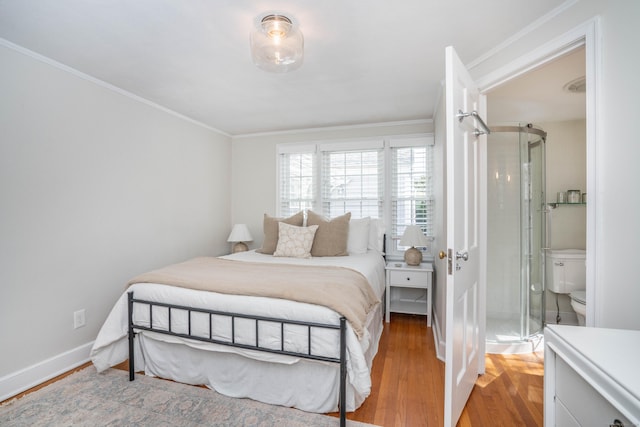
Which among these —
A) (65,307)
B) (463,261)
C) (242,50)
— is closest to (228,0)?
(242,50)

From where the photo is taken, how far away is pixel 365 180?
3.98 meters

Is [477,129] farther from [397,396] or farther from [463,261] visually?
[397,396]

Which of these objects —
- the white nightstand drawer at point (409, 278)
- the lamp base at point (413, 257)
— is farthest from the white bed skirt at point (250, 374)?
the lamp base at point (413, 257)

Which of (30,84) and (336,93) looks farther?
(336,93)

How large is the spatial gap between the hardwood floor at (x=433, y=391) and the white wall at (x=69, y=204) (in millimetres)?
2336

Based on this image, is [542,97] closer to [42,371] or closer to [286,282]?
[286,282]

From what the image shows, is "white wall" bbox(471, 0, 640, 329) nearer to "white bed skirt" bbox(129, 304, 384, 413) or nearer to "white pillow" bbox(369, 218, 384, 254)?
"white bed skirt" bbox(129, 304, 384, 413)

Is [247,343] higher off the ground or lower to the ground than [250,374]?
higher

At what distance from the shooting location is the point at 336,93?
292 centimetres

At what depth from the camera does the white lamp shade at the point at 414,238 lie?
11.0 feet

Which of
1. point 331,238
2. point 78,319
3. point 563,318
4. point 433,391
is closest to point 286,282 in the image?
point 433,391

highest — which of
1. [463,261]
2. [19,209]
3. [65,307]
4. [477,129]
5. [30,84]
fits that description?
[30,84]

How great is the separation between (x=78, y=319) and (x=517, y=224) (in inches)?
164

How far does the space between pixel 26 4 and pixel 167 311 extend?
6.50ft
